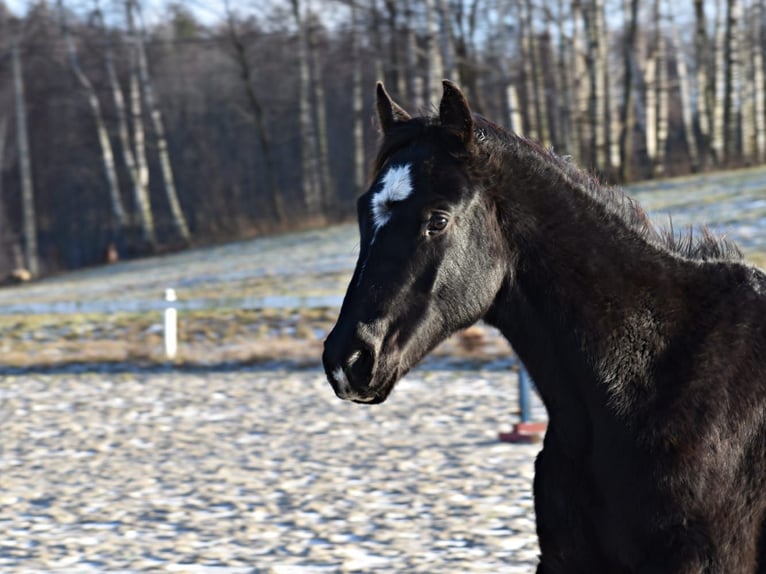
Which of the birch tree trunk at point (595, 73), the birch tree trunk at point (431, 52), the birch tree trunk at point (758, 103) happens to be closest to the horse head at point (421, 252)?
the birch tree trunk at point (431, 52)

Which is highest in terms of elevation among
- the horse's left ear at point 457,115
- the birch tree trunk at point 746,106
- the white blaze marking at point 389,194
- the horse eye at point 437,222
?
the birch tree trunk at point 746,106

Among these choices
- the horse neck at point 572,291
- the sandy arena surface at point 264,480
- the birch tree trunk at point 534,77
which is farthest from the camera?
the birch tree trunk at point 534,77

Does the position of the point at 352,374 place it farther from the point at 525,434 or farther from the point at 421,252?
the point at 525,434

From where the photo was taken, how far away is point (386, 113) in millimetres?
3535

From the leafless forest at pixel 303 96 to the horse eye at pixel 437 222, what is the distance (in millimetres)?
12762

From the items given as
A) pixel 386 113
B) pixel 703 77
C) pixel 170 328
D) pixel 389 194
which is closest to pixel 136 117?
pixel 703 77

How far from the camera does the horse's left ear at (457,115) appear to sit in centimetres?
317

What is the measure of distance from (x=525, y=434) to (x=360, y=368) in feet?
19.0

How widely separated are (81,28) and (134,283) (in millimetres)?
14734

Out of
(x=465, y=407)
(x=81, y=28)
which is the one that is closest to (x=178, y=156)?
(x=81, y=28)

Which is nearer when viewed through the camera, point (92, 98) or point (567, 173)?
point (567, 173)

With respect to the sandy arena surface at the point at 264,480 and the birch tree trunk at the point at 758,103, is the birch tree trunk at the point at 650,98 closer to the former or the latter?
the birch tree trunk at the point at 758,103

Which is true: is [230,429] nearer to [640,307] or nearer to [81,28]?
[640,307]

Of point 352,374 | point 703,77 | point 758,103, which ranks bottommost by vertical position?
point 352,374
